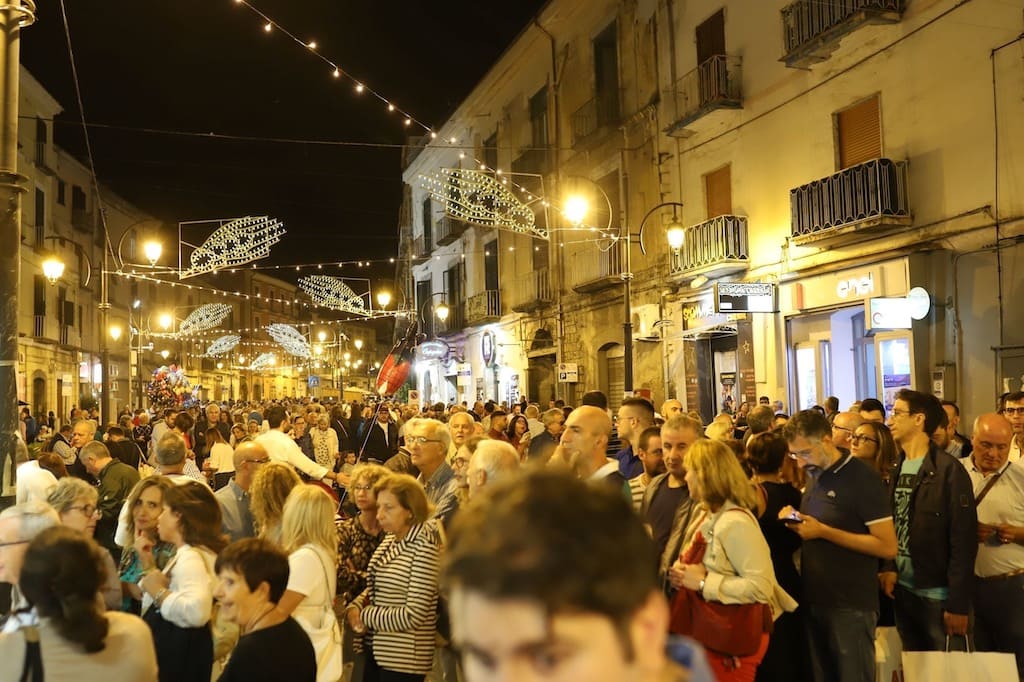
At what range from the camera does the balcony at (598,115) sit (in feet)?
68.0

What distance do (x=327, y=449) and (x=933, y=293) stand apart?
885 cm

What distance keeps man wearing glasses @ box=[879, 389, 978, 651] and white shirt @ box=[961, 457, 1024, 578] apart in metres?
0.24

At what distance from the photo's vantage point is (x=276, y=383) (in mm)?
89688

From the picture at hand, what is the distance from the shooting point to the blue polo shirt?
183 inches

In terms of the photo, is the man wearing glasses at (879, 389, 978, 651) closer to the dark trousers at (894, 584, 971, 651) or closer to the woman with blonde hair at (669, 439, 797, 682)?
the dark trousers at (894, 584, 971, 651)

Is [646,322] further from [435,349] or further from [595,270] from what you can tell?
[435,349]

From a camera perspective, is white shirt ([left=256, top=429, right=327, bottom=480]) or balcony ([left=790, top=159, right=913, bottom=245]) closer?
white shirt ([left=256, top=429, right=327, bottom=480])

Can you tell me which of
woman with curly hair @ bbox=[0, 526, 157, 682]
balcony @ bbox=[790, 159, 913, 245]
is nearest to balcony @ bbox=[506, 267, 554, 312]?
balcony @ bbox=[790, 159, 913, 245]

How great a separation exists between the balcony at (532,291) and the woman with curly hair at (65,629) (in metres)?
22.1

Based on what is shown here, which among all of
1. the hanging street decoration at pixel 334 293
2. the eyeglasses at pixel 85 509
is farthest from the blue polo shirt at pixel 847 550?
the hanging street decoration at pixel 334 293

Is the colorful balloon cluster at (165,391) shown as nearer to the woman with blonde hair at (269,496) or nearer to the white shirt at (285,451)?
the white shirt at (285,451)

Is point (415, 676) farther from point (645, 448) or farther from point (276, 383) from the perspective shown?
point (276, 383)

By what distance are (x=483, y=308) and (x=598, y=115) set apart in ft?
32.1

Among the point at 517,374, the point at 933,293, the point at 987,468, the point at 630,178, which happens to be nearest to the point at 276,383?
the point at 517,374
